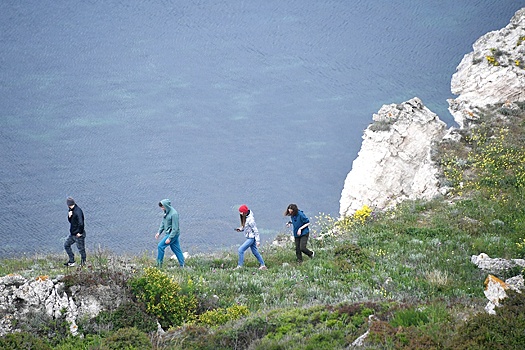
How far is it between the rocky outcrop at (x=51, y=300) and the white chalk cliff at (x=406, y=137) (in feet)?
47.6

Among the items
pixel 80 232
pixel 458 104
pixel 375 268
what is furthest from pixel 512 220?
pixel 80 232

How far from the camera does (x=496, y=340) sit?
8.84 meters

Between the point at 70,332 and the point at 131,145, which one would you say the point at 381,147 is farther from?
the point at 131,145

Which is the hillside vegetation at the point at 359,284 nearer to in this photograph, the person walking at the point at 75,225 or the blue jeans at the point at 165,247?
the blue jeans at the point at 165,247

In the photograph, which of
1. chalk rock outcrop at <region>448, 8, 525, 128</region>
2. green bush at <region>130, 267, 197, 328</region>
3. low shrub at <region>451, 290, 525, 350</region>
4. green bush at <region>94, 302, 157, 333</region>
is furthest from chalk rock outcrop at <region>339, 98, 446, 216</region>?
low shrub at <region>451, 290, 525, 350</region>

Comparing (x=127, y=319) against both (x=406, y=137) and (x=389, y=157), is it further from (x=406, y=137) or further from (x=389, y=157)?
(x=406, y=137)

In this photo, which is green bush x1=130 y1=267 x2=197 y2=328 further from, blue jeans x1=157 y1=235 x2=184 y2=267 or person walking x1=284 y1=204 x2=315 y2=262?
person walking x1=284 y1=204 x2=315 y2=262

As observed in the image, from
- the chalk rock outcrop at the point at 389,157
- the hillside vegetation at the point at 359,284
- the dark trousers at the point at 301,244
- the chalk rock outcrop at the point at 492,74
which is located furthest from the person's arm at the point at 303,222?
the chalk rock outcrop at the point at 492,74

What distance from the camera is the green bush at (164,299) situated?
1306cm

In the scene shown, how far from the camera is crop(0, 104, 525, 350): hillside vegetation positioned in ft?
34.4

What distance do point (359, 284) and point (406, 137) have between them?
41.5 ft

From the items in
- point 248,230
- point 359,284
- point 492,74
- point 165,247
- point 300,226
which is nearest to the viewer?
point 359,284

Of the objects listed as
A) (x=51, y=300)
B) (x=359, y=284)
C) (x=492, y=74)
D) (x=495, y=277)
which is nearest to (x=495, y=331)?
(x=495, y=277)

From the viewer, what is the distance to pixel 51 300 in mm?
12672
